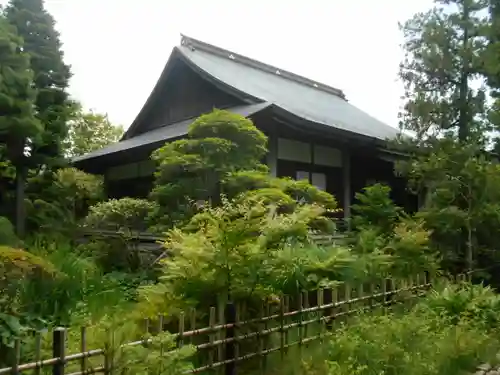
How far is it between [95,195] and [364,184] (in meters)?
8.53

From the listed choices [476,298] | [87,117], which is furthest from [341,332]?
[87,117]

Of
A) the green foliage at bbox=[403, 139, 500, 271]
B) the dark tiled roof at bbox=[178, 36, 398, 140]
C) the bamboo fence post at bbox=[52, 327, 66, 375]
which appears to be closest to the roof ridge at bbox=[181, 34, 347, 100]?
the dark tiled roof at bbox=[178, 36, 398, 140]

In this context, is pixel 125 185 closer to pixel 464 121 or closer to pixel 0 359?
pixel 464 121

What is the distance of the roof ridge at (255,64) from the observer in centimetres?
1669

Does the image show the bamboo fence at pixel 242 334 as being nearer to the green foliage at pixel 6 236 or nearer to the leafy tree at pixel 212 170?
the leafy tree at pixel 212 170

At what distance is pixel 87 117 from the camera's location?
2892cm

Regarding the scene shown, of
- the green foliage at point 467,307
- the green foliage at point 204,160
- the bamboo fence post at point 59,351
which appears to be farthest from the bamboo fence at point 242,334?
the green foliage at point 204,160

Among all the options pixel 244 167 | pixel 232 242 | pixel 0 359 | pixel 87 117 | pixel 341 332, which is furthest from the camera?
pixel 87 117

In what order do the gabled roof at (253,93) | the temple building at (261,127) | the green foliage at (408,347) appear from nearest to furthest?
1. the green foliage at (408,347)
2. the temple building at (261,127)
3. the gabled roof at (253,93)

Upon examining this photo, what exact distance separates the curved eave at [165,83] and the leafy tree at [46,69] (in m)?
3.78

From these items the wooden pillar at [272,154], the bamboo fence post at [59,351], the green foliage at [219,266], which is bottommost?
the bamboo fence post at [59,351]

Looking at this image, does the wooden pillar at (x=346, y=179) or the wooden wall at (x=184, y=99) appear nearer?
the wooden pillar at (x=346, y=179)

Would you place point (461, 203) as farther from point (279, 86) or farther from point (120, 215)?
point (279, 86)

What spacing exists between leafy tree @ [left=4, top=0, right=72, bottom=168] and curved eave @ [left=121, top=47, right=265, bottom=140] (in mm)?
3784
